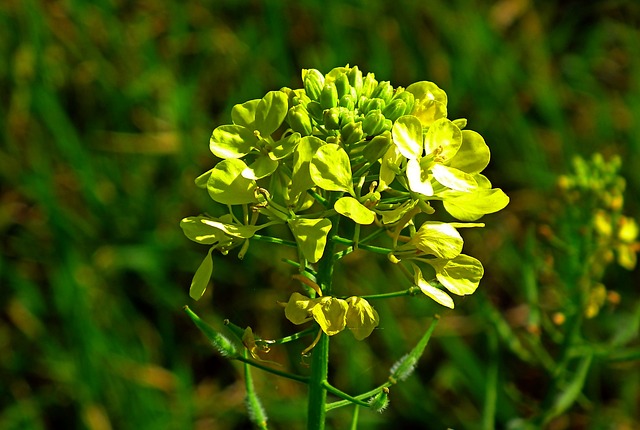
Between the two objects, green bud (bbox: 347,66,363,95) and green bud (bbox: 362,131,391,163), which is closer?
green bud (bbox: 362,131,391,163)

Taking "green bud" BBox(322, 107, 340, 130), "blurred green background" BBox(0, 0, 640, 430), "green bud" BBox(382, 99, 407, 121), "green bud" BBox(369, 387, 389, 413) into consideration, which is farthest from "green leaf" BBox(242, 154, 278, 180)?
"blurred green background" BBox(0, 0, 640, 430)

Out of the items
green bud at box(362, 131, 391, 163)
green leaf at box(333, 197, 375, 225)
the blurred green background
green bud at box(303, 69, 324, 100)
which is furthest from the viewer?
the blurred green background

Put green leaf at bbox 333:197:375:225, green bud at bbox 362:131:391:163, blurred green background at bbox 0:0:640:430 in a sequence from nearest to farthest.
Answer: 1. green leaf at bbox 333:197:375:225
2. green bud at bbox 362:131:391:163
3. blurred green background at bbox 0:0:640:430

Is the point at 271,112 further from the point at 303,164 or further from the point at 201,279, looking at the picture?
the point at 201,279

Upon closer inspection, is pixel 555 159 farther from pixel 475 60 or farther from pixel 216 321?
pixel 216 321

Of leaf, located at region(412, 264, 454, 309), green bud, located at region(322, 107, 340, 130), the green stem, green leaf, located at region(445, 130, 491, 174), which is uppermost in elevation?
green bud, located at region(322, 107, 340, 130)

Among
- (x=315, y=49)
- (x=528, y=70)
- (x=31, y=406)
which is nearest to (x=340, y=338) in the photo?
(x=31, y=406)

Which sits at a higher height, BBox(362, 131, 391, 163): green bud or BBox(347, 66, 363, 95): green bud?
BBox(347, 66, 363, 95): green bud

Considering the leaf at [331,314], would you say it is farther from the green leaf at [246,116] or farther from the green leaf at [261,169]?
the green leaf at [246,116]

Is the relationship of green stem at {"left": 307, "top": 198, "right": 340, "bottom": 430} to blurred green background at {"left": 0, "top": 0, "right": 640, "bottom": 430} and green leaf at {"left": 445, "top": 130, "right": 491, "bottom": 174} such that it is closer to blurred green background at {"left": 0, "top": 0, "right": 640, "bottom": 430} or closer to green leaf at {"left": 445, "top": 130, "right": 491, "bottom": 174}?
green leaf at {"left": 445, "top": 130, "right": 491, "bottom": 174}
